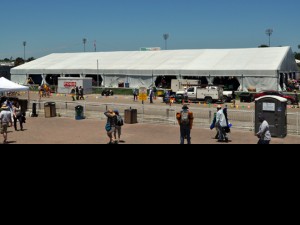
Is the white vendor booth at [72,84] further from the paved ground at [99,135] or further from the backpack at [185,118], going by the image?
the backpack at [185,118]

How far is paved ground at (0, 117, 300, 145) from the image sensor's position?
14641 mm

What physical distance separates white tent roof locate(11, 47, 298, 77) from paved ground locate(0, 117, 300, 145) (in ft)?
79.8

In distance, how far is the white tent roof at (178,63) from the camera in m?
40.8

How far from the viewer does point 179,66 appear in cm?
4500

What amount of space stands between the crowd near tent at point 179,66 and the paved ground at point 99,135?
2381 centimetres

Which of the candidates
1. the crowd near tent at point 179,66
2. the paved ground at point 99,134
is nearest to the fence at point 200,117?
the paved ground at point 99,134

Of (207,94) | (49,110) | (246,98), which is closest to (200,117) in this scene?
(49,110)
